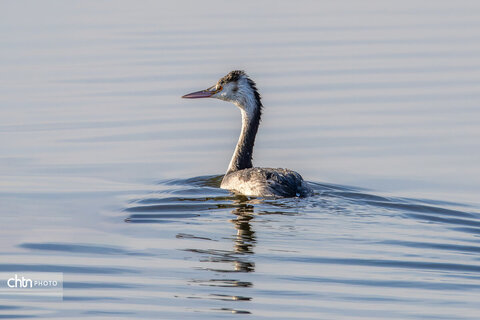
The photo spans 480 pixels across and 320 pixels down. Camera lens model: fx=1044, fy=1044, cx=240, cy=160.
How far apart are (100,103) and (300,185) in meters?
7.26

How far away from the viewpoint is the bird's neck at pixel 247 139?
1577 centimetres

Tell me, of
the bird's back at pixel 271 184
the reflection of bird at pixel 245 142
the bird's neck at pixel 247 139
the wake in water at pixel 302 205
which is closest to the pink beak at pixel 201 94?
the reflection of bird at pixel 245 142

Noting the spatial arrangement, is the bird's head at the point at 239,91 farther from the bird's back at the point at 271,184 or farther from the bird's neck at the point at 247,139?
the bird's back at the point at 271,184

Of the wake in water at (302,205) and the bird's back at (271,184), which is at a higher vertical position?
the bird's back at (271,184)

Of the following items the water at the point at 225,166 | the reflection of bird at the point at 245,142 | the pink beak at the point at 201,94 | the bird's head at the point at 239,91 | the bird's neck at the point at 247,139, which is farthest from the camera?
the pink beak at the point at 201,94

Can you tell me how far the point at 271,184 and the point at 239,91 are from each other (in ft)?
9.01

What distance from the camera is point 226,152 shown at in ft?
57.3

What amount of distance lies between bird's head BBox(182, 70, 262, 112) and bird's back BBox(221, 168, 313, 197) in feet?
6.24

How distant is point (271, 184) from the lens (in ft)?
45.1

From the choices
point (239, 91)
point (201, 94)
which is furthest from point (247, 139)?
point (201, 94)

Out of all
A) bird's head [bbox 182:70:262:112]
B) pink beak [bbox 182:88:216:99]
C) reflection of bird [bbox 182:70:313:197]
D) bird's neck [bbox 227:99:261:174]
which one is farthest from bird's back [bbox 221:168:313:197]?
pink beak [bbox 182:88:216:99]

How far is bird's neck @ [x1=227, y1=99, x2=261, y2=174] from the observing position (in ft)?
51.8

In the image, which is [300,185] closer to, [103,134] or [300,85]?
[103,134]

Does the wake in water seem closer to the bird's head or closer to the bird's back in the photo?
the bird's back
